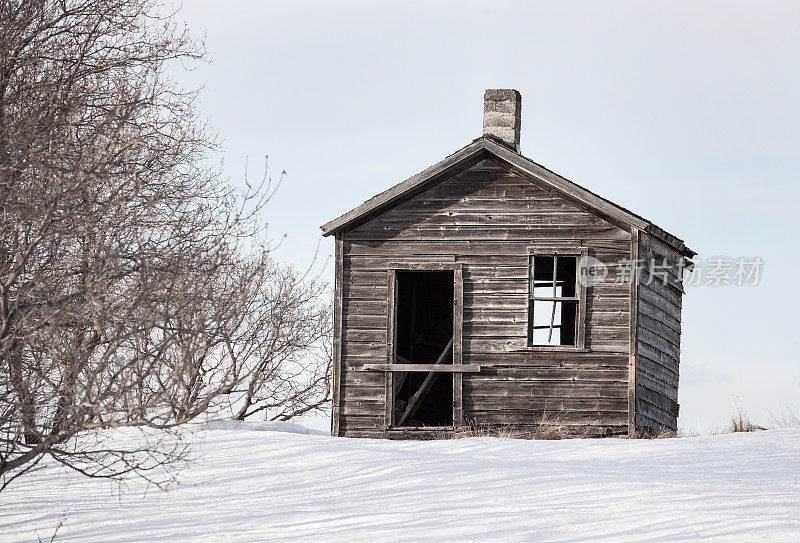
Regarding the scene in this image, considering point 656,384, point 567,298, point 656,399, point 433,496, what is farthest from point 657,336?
point 433,496

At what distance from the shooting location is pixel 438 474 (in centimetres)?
1131

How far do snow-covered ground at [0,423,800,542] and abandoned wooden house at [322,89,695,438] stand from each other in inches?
88.6

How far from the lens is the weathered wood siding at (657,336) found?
55.3 ft

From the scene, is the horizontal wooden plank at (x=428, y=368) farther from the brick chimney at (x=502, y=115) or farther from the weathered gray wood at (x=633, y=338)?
the brick chimney at (x=502, y=115)

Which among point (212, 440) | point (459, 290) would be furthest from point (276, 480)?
point (459, 290)

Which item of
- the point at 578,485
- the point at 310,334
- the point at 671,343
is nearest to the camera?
the point at 578,485

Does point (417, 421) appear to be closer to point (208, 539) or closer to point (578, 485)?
point (578, 485)

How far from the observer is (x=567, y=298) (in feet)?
54.5

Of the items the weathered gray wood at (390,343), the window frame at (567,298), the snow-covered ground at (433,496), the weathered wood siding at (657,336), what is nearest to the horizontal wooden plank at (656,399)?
the weathered wood siding at (657,336)

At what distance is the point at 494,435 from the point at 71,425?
9263 millimetres

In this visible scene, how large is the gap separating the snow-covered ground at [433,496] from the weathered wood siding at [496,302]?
2.18 m

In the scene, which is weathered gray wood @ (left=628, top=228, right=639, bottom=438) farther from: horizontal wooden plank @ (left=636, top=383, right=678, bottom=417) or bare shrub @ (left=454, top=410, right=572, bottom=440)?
bare shrub @ (left=454, top=410, right=572, bottom=440)

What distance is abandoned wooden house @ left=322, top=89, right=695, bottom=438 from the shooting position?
16.5m

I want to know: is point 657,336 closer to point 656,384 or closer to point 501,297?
point 656,384
